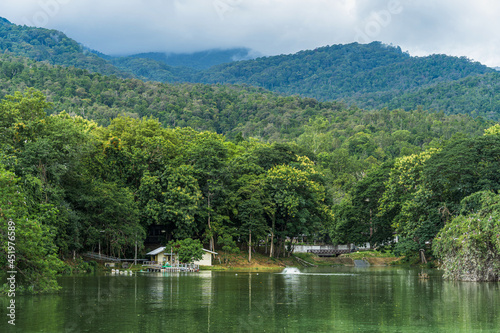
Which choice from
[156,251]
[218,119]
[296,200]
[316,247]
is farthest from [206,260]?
[218,119]

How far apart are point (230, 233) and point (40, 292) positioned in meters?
39.7

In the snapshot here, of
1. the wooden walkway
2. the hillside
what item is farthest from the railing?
the hillside

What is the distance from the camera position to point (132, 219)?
5875 cm

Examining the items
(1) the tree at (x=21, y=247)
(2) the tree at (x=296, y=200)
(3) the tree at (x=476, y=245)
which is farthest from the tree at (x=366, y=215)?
(1) the tree at (x=21, y=247)

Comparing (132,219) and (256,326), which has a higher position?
(132,219)

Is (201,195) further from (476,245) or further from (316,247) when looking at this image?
(316,247)

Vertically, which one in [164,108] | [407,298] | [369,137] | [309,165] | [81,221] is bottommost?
[407,298]

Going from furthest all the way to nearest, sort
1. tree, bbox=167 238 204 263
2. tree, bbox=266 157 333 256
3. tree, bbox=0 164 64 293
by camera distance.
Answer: tree, bbox=266 157 333 256
tree, bbox=167 238 204 263
tree, bbox=0 164 64 293

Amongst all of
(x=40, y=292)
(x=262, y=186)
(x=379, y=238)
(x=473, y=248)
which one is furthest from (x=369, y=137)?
(x=40, y=292)

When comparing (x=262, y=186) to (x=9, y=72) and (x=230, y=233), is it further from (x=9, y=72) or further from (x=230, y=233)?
(x=9, y=72)

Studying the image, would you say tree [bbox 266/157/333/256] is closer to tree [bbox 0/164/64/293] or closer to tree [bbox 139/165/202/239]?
tree [bbox 139/165/202/239]

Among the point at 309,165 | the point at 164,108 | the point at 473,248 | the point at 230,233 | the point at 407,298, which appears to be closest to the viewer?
the point at 407,298

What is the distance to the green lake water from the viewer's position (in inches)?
763

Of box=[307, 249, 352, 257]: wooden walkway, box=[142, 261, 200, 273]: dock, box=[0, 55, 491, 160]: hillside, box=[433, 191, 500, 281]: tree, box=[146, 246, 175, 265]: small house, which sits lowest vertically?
box=[307, 249, 352, 257]: wooden walkway
